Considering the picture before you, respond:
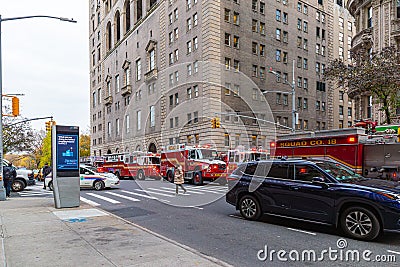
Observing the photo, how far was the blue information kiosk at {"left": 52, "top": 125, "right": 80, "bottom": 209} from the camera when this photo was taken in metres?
12.9

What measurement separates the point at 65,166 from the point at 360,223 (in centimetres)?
1010

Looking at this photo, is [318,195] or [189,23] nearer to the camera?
[318,195]

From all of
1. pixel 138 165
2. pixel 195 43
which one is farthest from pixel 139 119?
pixel 195 43

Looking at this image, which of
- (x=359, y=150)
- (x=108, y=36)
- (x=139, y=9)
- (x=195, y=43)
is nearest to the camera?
(x=359, y=150)

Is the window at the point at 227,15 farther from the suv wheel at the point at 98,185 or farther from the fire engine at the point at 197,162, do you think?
the suv wheel at the point at 98,185

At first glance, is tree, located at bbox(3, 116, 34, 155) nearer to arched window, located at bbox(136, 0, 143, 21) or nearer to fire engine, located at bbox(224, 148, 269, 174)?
arched window, located at bbox(136, 0, 143, 21)

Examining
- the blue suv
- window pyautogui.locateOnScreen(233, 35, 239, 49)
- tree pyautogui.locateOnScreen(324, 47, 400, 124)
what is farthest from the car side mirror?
window pyautogui.locateOnScreen(233, 35, 239, 49)

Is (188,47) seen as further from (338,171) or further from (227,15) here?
(338,171)

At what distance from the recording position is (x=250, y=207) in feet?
33.5

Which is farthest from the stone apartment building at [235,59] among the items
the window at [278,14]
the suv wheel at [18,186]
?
the suv wheel at [18,186]

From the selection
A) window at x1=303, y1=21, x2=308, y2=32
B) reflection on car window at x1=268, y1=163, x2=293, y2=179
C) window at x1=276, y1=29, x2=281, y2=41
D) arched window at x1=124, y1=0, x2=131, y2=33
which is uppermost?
arched window at x1=124, y1=0, x2=131, y2=33

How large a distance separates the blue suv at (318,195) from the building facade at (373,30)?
19.1 m

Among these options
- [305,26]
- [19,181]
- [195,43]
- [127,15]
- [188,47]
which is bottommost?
[19,181]

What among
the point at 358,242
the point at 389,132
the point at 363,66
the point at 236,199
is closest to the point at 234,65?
the point at 363,66
